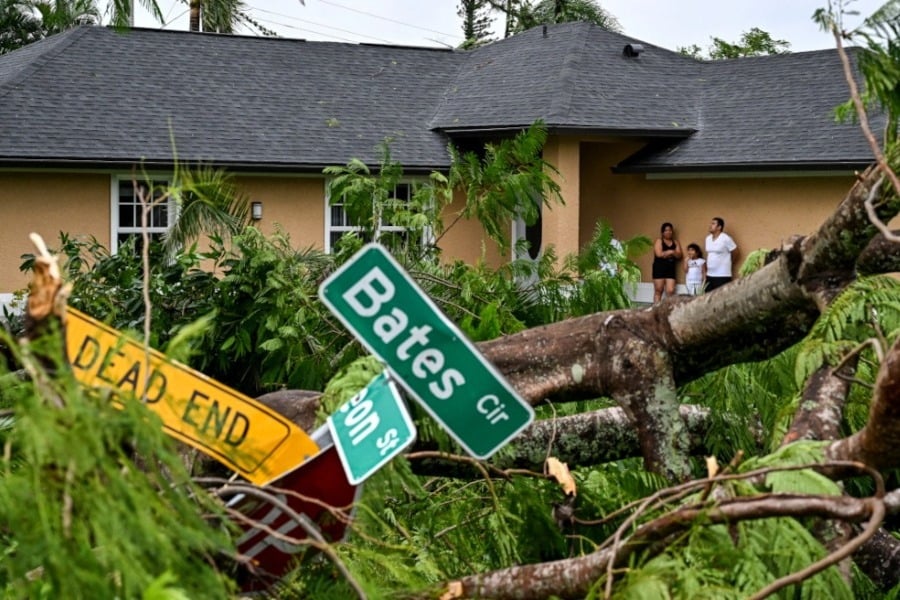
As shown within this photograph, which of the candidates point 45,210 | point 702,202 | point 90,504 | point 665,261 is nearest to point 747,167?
point 702,202

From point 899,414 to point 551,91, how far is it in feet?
61.7

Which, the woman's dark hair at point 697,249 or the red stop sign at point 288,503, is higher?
the red stop sign at point 288,503

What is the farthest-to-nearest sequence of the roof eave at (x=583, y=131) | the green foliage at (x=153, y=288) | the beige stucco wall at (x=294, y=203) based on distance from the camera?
the beige stucco wall at (x=294, y=203)
the roof eave at (x=583, y=131)
the green foliage at (x=153, y=288)

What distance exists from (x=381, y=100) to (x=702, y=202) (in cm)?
576

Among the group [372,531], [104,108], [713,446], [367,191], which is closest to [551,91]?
[104,108]

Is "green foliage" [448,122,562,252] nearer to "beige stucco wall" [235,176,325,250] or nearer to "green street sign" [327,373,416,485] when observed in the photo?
"green street sign" [327,373,416,485]

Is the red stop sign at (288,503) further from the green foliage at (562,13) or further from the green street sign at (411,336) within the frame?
the green foliage at (562,13)

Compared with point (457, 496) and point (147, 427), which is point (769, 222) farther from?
point (147, 427)

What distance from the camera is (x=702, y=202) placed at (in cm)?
2027

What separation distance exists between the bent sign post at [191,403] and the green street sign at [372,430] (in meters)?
0.11

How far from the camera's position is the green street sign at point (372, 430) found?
2346 millimetres

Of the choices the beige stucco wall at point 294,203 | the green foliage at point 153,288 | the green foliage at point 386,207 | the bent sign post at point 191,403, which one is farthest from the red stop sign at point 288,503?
the beige stucco wall at point 294,203

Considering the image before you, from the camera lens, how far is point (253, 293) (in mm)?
8734

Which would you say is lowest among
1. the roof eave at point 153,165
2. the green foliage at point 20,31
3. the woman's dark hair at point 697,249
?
the woman's dark hair at point 697,249
